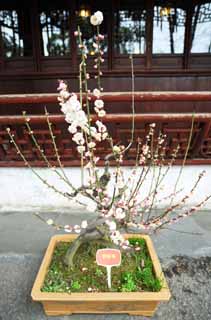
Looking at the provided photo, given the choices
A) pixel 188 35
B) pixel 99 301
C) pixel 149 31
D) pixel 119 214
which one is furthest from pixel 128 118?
pixel 188 35

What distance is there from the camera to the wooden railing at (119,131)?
2.12 metres

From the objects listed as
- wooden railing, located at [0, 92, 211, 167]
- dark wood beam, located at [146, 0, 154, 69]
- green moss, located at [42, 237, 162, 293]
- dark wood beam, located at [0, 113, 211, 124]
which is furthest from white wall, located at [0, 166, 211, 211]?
dark wood beam, located at [146, 0, 154, 69]

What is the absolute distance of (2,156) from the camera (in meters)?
2.43

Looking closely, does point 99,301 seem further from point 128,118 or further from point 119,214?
point 128,118

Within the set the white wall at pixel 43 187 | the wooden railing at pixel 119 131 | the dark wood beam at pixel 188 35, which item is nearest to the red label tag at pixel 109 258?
the wooden railing at pixel 119 131

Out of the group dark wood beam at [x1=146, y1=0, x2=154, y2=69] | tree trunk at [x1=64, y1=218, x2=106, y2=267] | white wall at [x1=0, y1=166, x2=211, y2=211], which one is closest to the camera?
tree trunk at [x1=64, y1=218, x2=106, y2=267]

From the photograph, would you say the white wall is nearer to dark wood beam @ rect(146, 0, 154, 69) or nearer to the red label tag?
the red label tag

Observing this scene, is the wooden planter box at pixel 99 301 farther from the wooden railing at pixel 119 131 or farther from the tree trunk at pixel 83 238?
the wooden railing at pixel 119 131

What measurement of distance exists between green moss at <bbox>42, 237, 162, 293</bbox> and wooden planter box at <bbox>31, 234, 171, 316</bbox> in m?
0.04

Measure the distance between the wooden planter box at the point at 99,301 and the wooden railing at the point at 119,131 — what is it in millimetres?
1089

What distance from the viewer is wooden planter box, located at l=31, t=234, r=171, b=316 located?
137cm

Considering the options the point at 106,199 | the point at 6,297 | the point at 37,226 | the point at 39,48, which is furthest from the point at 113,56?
the point at 6,297

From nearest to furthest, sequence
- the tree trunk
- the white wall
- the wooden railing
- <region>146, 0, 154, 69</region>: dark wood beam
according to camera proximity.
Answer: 1. the tree trunk
2. the wooden railing
3. the white wall
4. <region>146, 0, 154, 69</region>: dark wood beam

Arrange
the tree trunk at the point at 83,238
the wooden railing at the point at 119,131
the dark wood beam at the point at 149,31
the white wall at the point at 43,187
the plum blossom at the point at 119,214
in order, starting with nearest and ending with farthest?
the plum blossom at the point at 119,214 → the tree trunk at the point at 83,238 → the wooden railing at the point at 119,131 → the white wall at the point at 43,187 → the dark wood beam at the point at 149,31
